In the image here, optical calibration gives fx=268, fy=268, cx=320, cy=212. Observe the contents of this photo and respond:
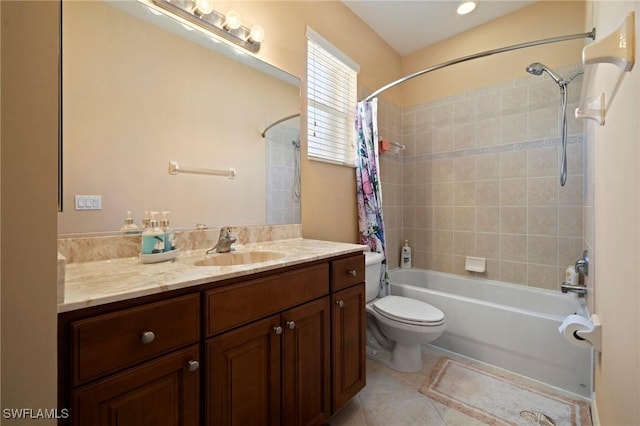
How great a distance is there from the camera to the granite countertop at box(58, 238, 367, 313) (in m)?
0.65

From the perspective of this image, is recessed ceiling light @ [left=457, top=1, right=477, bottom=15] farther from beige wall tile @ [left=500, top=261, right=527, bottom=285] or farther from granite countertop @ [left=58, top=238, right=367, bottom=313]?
granite countertop @ [left=58, top=238, right=367, bottom=313]

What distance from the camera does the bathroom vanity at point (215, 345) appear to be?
63cm

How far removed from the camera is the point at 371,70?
2449 millimetres

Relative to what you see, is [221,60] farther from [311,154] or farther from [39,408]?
[39,408]

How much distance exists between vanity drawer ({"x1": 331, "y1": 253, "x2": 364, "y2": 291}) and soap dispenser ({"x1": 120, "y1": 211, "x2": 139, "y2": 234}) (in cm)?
87

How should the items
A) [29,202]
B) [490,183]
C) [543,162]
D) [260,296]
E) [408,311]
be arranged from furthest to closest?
[490,183] < [543,162] < [408,311] < [260,296] < [29,202]

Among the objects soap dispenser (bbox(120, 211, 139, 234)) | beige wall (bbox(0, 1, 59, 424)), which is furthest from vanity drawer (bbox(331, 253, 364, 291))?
beige wall (bbox(0, 1, 59, 424))

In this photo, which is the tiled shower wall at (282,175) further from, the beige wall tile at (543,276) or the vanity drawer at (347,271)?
the beige wall tile at (543,276)

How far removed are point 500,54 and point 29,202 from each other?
3088 mm

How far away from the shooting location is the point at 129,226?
1.12 metres

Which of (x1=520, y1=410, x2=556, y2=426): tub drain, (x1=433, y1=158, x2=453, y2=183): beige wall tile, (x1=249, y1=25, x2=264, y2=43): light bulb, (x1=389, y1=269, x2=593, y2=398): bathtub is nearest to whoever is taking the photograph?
(x1=520, y1=410, x2=556, y2=426): tub drain

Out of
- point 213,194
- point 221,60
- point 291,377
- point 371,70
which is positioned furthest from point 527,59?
point 291,377

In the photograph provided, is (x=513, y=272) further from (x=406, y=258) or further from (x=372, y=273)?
(x=372, y=273)

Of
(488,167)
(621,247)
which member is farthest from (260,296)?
(488,167)
